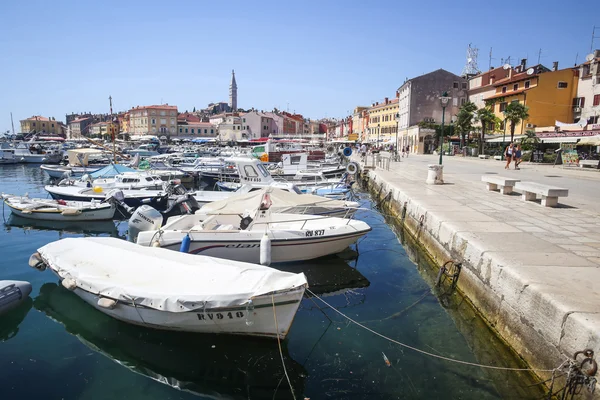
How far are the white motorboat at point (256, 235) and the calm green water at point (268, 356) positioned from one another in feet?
5.90

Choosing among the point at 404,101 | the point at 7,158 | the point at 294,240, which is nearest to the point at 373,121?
the point at 404,101

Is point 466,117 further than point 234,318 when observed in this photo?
Yes

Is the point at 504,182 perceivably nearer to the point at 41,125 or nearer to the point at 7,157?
the point at 7,157

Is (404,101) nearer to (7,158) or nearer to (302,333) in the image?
(7,158)

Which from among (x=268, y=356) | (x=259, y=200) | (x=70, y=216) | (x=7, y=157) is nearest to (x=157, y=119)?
(x=7, y=157)

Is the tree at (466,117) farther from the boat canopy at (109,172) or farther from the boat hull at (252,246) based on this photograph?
the boat hull at (252,246)

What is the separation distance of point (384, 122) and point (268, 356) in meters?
83.8

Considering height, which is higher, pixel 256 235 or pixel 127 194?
pixel 256 235

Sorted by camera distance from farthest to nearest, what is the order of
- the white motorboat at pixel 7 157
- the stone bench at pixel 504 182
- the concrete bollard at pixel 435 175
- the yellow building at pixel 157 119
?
the yellow building at pixel 157 119 → the white motorboat at pixel 7 157 → the concrete bollard at pixel 435 175 → the stone bench at pixel 504 182

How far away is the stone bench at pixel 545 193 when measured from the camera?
38.9 ft

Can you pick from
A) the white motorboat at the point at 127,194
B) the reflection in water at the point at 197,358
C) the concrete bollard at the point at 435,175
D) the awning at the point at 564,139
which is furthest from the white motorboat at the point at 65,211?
the awning at the point at 564,139

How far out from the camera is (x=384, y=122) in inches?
3349

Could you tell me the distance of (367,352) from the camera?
20.8ft

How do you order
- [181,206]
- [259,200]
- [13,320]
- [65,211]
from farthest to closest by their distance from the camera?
[65,211] < [181,206] < [259,200] < [13,320]
